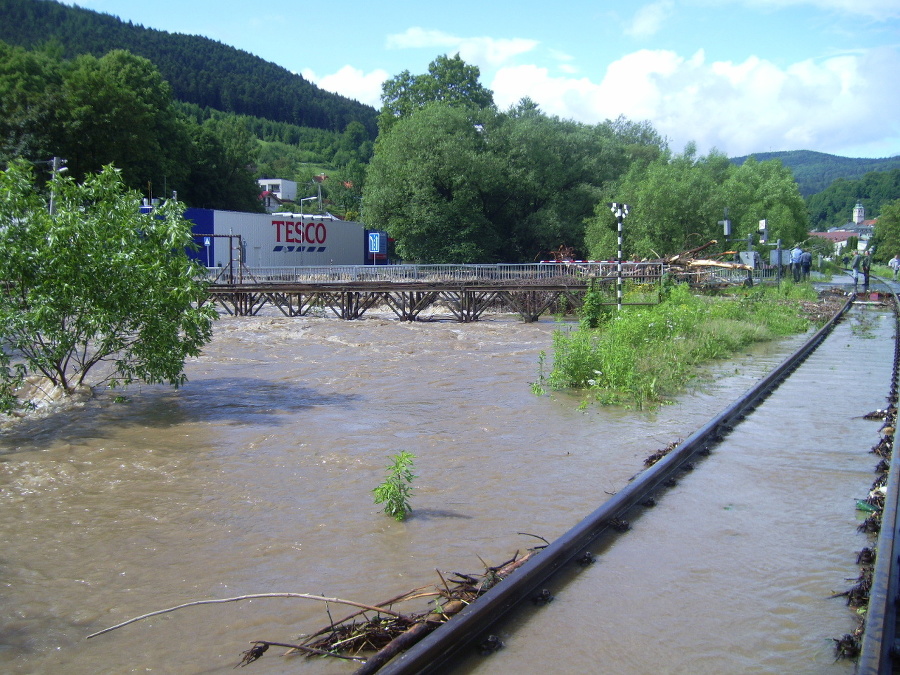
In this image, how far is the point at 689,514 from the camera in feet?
21.6

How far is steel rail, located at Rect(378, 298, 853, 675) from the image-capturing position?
397 centimetres

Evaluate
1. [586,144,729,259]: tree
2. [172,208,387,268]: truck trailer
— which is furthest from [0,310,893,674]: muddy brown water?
[586,144,729,259]: tree

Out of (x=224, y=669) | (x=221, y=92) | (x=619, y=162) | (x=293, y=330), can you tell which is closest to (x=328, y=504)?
(x=224, y=669)

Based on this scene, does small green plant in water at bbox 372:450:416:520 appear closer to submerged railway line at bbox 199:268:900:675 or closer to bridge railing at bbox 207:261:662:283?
submerged railway line at bbox 199:268:900:675

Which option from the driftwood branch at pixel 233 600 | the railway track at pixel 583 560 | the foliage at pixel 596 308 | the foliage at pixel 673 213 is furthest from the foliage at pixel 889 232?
the driftwood branch at pixel 233 600

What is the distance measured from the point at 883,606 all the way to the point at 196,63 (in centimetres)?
17413

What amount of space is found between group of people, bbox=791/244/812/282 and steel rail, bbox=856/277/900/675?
43.5 m

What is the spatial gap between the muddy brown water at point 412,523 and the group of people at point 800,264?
35682 millimetres

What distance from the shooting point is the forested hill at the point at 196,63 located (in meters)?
117

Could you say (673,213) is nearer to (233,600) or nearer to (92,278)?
(92,278)

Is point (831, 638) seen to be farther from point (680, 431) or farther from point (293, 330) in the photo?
point (293, 330)

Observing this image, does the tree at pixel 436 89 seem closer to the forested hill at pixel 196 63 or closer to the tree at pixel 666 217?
the tree at pixel 666 217

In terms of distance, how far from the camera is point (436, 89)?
60188 mm

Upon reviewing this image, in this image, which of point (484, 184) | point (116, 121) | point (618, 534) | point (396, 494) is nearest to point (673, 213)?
point (484, 184)
